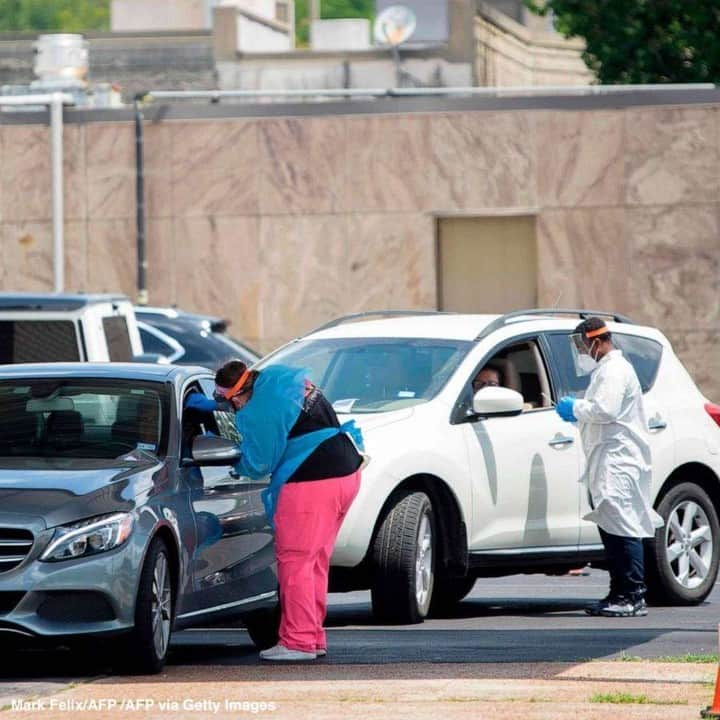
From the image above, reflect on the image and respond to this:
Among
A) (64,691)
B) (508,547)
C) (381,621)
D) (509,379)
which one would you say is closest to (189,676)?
(64,691)

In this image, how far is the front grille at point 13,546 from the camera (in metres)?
9.39

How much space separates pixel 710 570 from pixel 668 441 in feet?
2.87

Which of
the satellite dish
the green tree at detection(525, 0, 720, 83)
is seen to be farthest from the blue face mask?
the satellite dish

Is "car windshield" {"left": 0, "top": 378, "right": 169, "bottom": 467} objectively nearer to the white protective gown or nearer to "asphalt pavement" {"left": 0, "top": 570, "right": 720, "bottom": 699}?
"asphalt pavement" {"left": 0, "top": 570, "right": 720, "bottom": 699}

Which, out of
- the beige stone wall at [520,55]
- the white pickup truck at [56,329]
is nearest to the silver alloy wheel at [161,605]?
the white pickup truck at [56,329]

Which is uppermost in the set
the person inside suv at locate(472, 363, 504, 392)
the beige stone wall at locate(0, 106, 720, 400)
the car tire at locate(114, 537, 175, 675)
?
the beige stone wall at locate(0, 106, 720, 400)

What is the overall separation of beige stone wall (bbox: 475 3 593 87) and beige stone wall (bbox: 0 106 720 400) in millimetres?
9073

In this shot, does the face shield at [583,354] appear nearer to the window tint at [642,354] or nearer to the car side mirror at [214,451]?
the window tint at [642,354]

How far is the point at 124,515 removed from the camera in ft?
31.3

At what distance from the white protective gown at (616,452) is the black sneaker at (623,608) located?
1.30 feet

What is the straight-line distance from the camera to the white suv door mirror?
12633mm

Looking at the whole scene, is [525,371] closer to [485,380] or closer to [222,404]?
[485,380]

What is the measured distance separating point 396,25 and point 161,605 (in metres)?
28.9

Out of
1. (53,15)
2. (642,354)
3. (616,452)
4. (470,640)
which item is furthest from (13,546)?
(53,15)
